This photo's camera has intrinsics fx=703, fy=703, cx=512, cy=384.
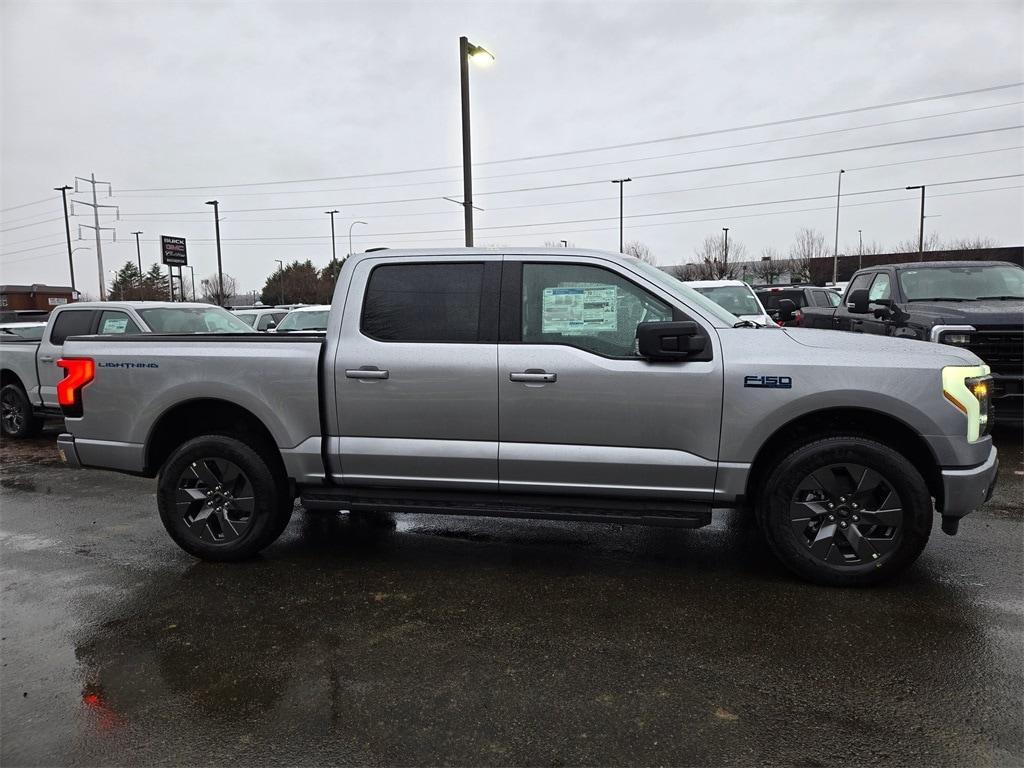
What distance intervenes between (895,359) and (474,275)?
2.48m

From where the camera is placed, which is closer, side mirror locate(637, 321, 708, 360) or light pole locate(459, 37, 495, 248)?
side mirror locate(637, 321, 708, 360)

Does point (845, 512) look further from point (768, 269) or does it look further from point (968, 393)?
point (768, 269)

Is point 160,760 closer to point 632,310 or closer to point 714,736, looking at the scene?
point 714,736

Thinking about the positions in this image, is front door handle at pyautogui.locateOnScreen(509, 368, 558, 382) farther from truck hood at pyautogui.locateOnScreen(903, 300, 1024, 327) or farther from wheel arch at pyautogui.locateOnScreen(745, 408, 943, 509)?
truck hood at pyautogui.locateOnScreen(903, 300, 1024, 327)

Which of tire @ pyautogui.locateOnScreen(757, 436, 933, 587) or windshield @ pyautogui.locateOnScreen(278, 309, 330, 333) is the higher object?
windshield @ pyautogui.locateOnScreen(278, 309, 330, 333)

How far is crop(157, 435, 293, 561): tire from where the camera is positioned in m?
4.58

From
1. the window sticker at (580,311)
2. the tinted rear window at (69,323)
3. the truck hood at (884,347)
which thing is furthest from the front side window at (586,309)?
the tinted rear window at (69,323)

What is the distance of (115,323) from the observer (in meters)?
9.11

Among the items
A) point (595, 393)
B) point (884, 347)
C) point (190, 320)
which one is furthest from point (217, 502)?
point (190, 320)

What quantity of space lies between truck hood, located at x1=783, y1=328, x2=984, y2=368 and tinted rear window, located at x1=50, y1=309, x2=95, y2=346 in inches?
346

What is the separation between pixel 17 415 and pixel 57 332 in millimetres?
1522

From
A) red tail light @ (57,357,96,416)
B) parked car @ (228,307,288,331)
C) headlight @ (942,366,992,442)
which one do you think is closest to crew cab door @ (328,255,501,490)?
red tail light @ (57,357,96,416)

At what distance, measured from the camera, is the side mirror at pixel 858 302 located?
8.76m

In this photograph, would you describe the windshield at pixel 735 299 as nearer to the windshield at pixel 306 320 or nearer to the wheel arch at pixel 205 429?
the windshield at pixel 306 320
